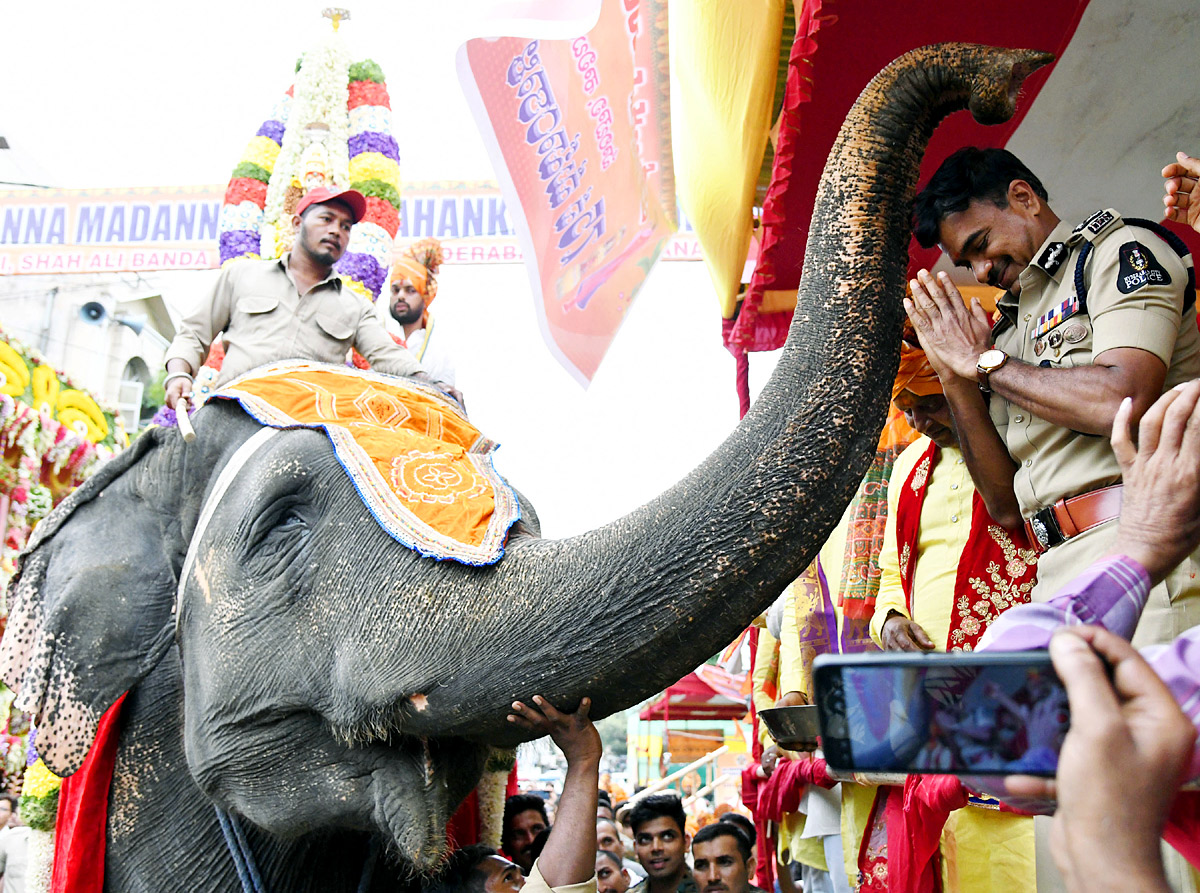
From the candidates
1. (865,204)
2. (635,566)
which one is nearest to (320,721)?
(635,566)

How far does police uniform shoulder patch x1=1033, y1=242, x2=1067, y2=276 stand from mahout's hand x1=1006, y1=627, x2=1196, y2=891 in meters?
1.45

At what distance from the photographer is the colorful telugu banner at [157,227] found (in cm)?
1188

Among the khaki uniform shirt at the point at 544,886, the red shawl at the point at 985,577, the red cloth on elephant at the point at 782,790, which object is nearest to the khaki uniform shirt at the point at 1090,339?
the red shawl at the point at 985,577

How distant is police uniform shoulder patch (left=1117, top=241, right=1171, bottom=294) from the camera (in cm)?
177

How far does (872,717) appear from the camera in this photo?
0.72 m

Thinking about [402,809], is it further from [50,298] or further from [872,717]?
[50,298]

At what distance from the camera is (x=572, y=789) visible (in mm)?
1902

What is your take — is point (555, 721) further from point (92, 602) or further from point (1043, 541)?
point (92, 602)

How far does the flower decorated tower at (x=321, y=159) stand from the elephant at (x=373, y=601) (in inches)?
84.1

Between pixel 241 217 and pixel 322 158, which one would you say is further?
pixel 241 217

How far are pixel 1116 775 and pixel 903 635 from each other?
1.95 meters

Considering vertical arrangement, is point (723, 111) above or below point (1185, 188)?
above

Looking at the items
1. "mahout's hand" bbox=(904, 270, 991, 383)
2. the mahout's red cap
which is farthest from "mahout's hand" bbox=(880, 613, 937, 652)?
the mahout's red cap

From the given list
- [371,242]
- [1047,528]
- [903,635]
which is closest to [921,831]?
[903,635]
